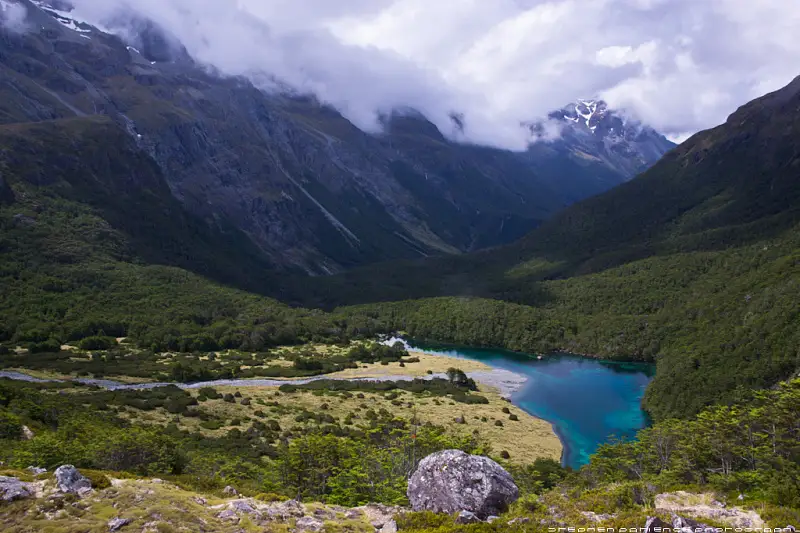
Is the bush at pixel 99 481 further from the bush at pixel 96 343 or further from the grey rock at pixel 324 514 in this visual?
the bush at pixel 96 343

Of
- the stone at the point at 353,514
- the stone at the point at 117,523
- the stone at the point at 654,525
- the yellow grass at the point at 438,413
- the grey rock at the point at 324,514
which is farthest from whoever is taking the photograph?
the yellow grass at the point at 438,413

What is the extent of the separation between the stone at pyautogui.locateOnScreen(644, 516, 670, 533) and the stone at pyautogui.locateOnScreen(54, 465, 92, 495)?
3000 cm

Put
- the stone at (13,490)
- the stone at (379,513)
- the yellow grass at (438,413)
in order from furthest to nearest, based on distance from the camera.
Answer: the yellow grass at (438,413)
the stone at (379,513)
the stone at (13,490)

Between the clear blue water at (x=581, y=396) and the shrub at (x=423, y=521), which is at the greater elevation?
the shrub at (x=423, y=521)

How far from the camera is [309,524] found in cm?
3070

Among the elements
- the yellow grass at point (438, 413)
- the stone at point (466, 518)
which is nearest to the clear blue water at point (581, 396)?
the yellow grass at point (438, 413)

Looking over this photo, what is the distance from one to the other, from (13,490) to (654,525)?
109ft

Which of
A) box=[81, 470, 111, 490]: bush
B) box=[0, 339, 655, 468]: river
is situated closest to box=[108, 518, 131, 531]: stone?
box=[81, 470, 111, 490]: bush

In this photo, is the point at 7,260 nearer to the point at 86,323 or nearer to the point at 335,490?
the point at 86,323

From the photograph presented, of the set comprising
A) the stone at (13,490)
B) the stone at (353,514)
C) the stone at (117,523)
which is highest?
the stone at (13,490)

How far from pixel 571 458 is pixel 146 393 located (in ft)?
268

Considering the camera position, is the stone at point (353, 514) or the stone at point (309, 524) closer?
the stone at point (309, 524)

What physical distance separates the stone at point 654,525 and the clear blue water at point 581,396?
62844mm

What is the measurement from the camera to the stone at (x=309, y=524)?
3016cm
